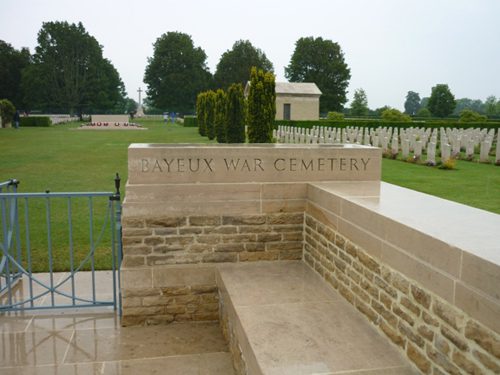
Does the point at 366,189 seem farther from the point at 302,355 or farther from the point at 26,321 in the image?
the point at 26,321

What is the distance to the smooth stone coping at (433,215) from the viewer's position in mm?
2742

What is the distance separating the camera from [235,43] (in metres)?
69.6

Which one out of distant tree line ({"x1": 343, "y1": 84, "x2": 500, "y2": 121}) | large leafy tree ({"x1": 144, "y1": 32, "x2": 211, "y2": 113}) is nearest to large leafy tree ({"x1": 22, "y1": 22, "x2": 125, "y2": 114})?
large leafy tree ({"x1": 144, "y1": 32, "x2": 211, "y2": 113})

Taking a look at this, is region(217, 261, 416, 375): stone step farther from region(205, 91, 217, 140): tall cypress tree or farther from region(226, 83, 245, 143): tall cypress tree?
region(205, 91, 217, 140): tall cypress tree

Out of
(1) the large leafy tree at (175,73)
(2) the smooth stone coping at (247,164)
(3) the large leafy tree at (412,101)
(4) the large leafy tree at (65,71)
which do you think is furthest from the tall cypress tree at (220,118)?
(3) the large leafy tree at (412,101)

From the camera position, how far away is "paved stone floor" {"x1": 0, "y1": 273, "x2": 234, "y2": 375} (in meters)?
4.12

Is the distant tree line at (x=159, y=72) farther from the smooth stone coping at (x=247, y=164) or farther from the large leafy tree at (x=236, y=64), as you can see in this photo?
the smooth stone coping at (x=247, y=164)

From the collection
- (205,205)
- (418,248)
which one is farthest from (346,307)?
(205,205)

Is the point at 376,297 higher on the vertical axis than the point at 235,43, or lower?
lower

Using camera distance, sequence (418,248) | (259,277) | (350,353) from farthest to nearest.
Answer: (259,277)
(350,353)
(418,248)

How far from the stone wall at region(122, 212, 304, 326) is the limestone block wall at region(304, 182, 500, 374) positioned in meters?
0.84

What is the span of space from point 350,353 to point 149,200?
2672mm

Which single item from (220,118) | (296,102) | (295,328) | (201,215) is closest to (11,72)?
(296,102)

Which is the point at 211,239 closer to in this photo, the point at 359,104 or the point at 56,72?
the point at 56,72
